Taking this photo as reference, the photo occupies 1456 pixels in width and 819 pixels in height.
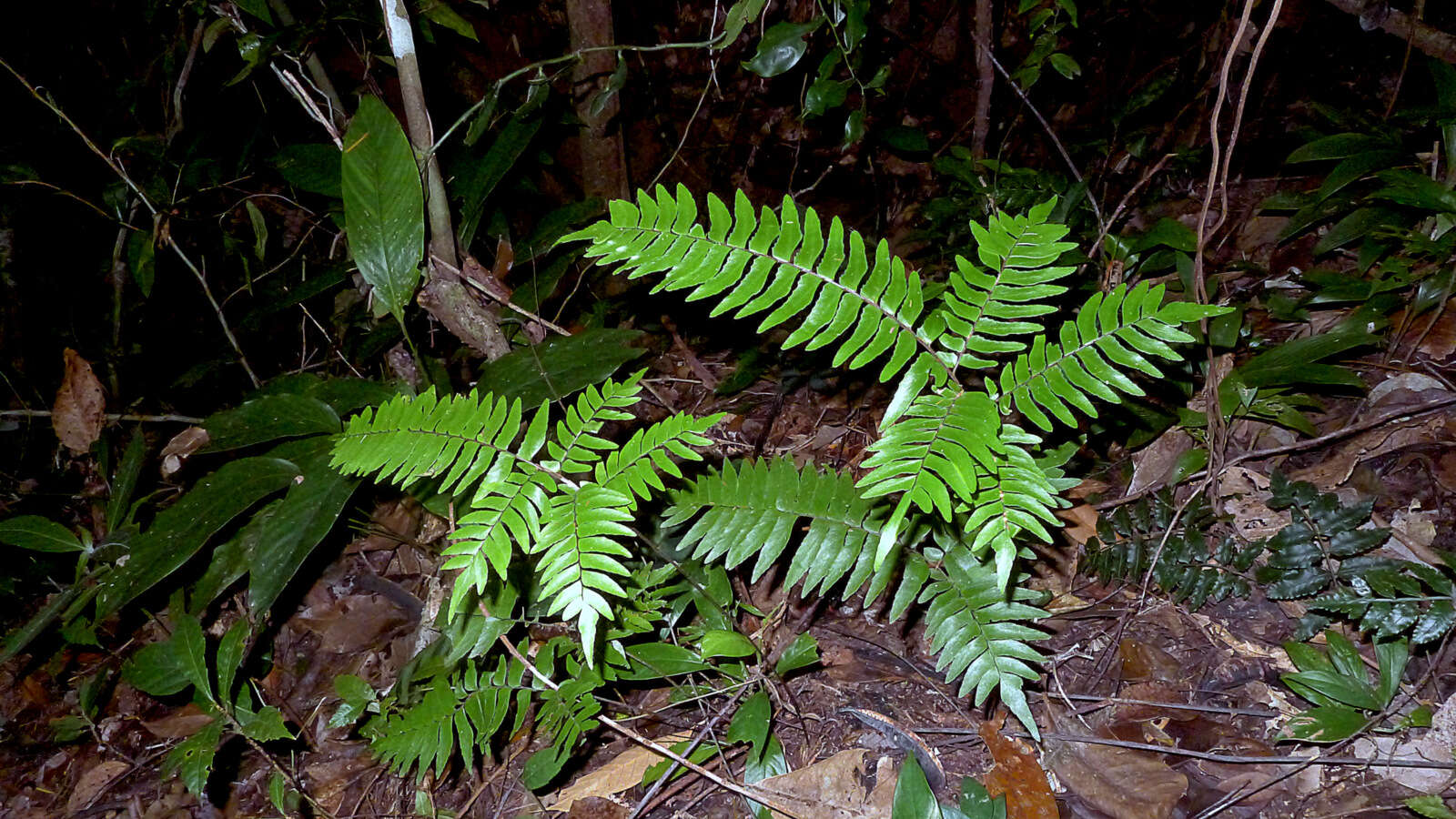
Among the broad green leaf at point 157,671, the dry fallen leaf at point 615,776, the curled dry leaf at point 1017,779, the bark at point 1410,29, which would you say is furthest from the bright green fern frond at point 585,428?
the bark at point 1410,29

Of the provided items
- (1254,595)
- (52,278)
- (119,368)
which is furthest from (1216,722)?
(52,278)

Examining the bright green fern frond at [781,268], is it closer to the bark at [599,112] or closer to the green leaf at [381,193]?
the green leaf at [381,193]

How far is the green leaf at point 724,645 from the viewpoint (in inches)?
72.8

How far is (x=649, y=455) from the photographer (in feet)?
5.34

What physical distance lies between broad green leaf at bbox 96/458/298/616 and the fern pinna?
0.78 m

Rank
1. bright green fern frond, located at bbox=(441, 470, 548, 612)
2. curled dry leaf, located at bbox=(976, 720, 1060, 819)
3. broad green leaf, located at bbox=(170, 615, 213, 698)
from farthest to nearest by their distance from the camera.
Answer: broad green leaf, located at bbox=(170, 615, 213, 698) → curled dry leaf, located at bbox=(976, 720, 1060, 819) → bright green fern frond, located at bbox=(441, 470, 548, 612)

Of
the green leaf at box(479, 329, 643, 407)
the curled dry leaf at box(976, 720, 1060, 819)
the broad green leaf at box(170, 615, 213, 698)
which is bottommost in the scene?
the broad green leaf at box(170, 615, 213, 698)

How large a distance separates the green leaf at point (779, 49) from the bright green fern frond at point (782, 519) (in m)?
1.31

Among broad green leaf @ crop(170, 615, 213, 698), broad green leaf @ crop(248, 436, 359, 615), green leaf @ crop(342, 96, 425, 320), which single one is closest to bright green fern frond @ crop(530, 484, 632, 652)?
broad green leaf @ crop(248, 436, 359, 615)

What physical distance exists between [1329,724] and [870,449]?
3.84 ft

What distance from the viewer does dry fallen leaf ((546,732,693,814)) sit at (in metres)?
1.94

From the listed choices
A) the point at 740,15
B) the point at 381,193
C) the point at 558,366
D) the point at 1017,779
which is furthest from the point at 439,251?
the point at 1017,779

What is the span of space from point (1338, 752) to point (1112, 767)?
0.45 meters

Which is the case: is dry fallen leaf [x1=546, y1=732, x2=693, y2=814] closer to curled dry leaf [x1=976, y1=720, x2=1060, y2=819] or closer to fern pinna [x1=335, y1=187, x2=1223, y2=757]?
fern pinna [x1=335, y1=187, x2=1223, y2=757]
